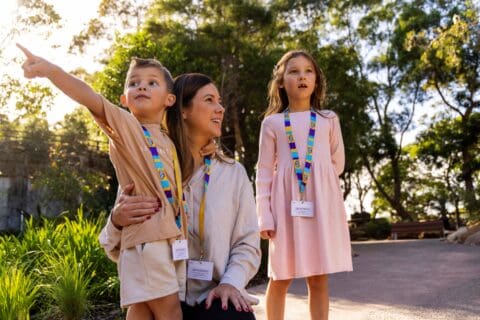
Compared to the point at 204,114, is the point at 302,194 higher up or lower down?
lower down

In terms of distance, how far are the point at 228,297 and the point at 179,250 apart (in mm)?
215

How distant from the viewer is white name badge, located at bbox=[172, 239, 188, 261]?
71.1 inches

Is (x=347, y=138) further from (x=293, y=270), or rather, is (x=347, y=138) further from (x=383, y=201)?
(x=383, y=201)

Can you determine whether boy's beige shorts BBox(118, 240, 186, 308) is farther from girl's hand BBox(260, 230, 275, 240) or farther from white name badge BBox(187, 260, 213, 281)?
girl's hand BBox(260, 230, 275, 240)

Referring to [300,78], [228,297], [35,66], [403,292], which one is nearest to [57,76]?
[35,66]

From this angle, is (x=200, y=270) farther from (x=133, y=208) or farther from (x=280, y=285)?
(x=280, y=285)

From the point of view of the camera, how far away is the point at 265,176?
3490mm

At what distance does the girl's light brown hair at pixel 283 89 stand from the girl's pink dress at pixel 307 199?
0.18 m

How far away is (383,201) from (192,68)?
19.1m

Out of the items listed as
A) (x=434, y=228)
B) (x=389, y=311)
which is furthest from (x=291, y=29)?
(x=389, y=311)

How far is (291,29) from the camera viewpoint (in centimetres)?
1842

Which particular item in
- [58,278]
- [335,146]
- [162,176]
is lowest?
[58,278]

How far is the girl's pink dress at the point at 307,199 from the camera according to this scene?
3270 millimetres

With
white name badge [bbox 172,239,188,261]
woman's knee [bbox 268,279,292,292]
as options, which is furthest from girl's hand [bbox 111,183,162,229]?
woman's knee [bbox 268,279,292,292]
